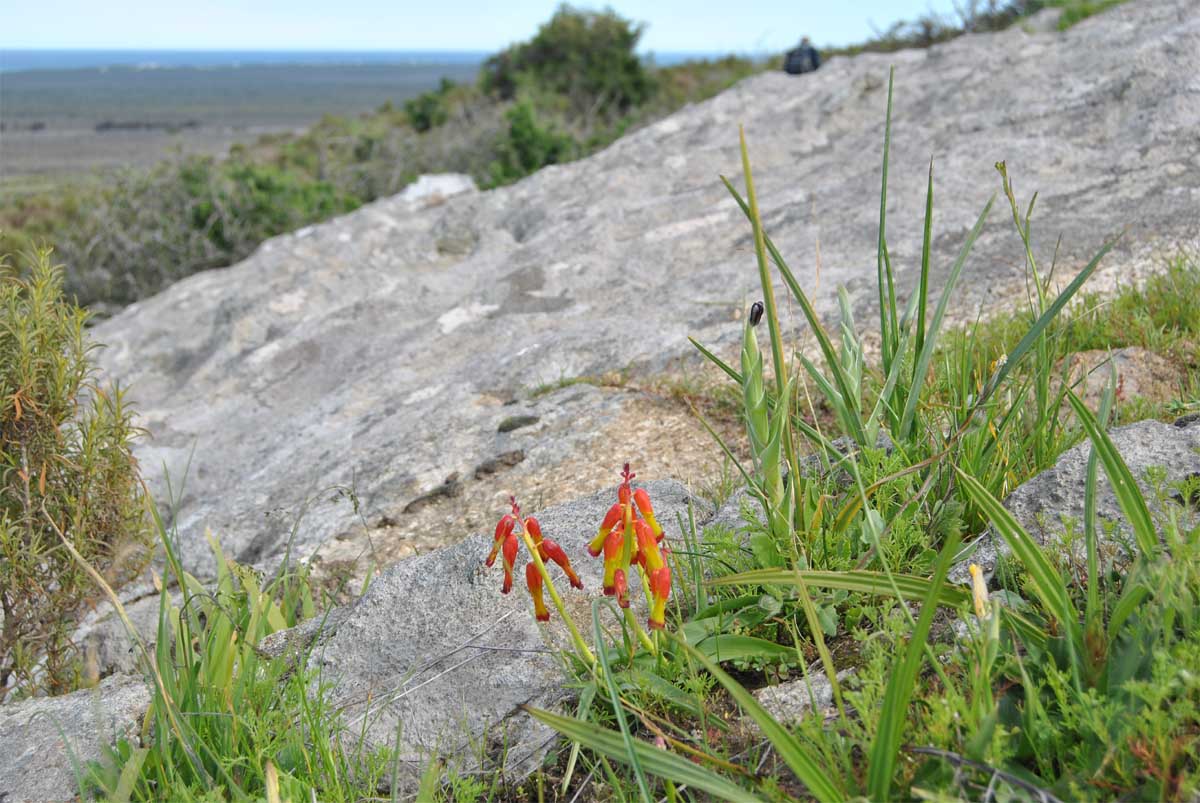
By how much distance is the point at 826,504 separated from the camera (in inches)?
64.7

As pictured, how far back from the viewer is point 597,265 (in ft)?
13.4

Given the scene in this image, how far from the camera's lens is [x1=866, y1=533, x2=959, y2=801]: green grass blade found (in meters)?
1.08

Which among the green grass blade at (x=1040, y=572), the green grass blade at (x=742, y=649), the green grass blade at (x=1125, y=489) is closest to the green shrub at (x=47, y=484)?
the green grass blade at (x=742, y=649)

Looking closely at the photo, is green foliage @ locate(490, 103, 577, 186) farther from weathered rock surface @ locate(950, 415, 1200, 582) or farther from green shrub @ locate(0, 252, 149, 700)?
weathered rock surface @ locate(950, 415, 1200, 582)

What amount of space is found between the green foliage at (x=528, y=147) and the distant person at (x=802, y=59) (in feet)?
12.5

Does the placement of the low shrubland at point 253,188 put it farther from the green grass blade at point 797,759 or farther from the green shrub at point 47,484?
the green grass blade at point 797,759

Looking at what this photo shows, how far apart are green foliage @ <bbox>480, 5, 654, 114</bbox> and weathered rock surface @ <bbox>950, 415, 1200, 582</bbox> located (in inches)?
648

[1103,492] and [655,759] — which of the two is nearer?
[655,759]

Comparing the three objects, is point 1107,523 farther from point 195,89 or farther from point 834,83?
point 195,89

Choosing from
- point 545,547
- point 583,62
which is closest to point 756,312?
point 545,547

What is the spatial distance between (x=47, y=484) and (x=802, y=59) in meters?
6.03

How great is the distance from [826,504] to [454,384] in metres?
1.92

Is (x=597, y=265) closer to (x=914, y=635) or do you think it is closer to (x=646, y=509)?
(x=646, y=509)

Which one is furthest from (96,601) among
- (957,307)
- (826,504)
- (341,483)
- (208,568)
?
(957,307)
